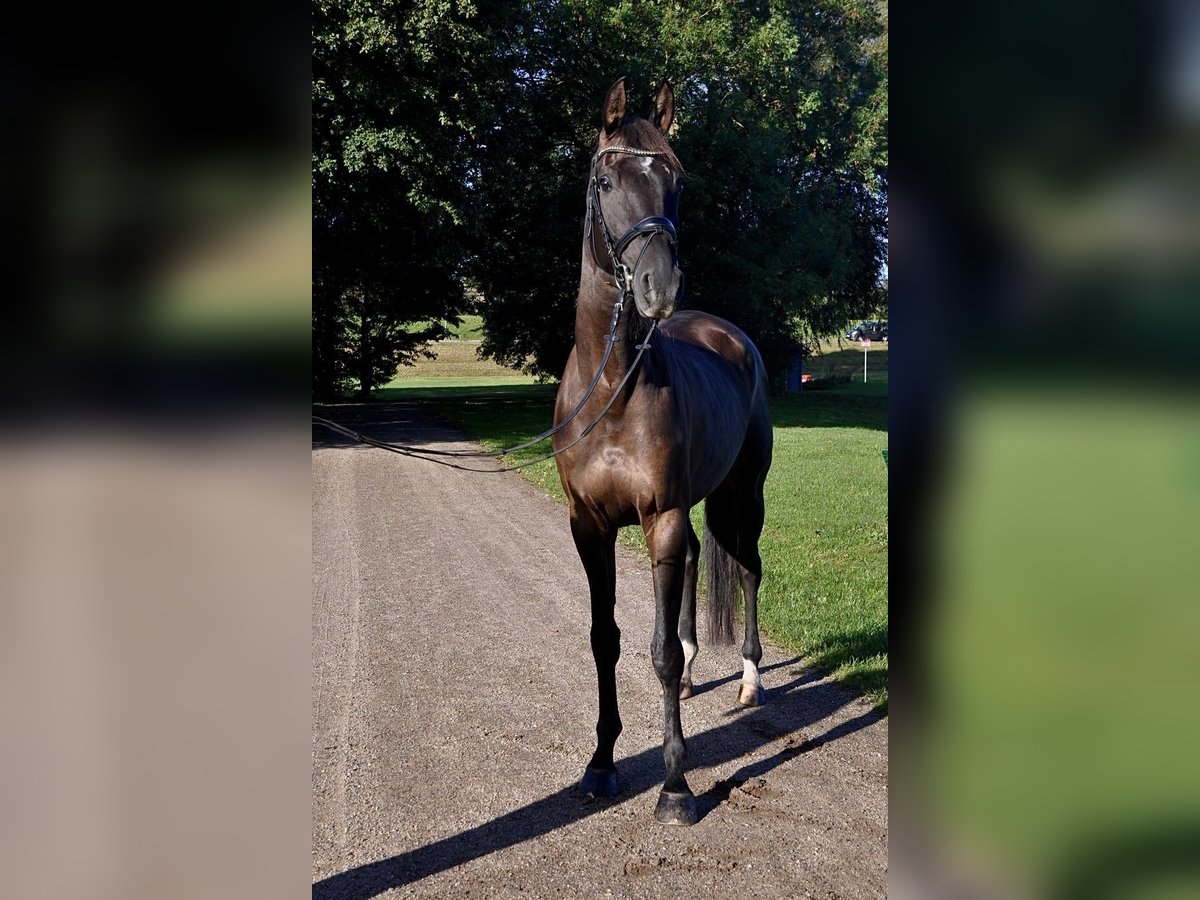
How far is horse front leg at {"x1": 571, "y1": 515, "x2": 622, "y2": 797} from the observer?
4188 millimetres

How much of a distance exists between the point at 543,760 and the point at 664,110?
10.0 ft

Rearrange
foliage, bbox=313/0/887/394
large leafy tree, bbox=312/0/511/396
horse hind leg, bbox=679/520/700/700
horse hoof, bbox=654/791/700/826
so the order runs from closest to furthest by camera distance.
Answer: horse hoof, bbox=654/791/700/826 → horse hind leg, bbox=679/520/700/700 → large leafy tree, bbox=312/0/511/396 → foliage, bbox=313/0/887/394

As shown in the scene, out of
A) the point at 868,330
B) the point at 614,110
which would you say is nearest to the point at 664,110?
the point at 614,110

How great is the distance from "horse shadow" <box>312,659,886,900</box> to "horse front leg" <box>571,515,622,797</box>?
9 cm

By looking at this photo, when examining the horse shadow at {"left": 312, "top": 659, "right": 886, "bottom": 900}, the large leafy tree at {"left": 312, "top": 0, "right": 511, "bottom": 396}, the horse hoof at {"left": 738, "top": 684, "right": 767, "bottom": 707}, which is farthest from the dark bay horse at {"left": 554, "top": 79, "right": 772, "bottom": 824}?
the large leafy tree at {"left": 312, "top": 0, "right": 511, "bottom": 396}

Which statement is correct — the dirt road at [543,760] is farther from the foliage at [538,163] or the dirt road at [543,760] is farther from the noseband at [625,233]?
the foliage at [538,163]

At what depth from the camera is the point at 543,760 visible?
14.9ft

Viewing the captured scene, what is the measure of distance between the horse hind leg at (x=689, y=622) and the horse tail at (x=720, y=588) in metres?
0.10
